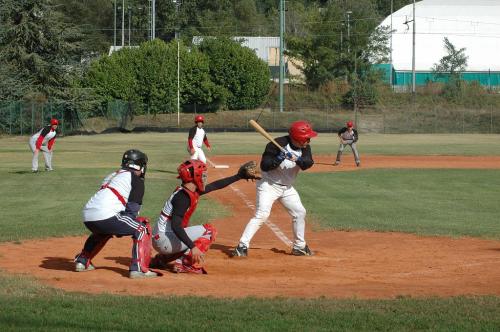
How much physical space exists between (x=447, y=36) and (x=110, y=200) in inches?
3648

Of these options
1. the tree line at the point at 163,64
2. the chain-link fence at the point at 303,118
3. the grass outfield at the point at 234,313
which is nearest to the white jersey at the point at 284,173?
the grass outfield at the point at 234,313

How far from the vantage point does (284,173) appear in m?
12.1

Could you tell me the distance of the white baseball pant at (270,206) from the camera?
39.9 ft

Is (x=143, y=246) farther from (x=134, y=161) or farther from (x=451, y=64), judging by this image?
(x=451, y=64)

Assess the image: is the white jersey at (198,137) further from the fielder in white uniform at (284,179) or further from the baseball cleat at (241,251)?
the baseball cleat at (241,251)

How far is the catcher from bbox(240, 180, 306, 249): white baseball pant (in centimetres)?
140

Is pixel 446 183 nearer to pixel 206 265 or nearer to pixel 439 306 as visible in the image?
pixel 206 265

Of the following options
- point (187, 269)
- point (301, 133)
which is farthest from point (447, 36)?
point (187, 269)

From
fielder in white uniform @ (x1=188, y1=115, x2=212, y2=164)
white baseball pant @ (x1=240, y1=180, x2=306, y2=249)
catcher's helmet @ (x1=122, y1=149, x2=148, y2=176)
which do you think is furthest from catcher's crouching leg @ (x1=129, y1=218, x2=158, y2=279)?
fielder in white uniform @ (x1=188, y1=115, x2=212, y2=164)

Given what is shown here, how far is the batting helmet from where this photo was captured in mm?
10188

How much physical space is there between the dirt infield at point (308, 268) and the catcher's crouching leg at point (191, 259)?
0.50 feet

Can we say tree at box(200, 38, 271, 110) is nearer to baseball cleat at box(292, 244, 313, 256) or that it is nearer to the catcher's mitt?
baseball cleat at box(292, 244, 313, 256)

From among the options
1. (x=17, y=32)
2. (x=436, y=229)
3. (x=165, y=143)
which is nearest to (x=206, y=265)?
(x=436, y=229)

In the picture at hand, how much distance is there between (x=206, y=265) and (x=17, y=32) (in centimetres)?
5755
